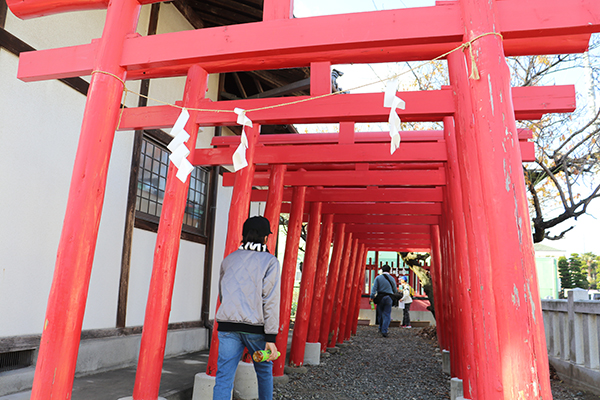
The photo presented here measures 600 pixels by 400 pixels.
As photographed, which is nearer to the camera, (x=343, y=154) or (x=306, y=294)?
(x=343, y=154)

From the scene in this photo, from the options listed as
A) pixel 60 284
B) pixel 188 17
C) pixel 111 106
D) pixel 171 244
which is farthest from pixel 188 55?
pixel 188 17

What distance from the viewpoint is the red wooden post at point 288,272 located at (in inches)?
246

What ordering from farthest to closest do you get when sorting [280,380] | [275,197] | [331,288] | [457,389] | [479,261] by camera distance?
[331,288]
[280,380]
[275,197]
[457,389]
[479,261]

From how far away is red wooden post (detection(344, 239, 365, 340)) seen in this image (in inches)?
497

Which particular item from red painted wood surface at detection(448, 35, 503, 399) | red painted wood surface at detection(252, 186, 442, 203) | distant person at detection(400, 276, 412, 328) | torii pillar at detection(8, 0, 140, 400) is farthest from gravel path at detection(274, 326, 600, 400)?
distant person at detection(400, 276, 412, 328)

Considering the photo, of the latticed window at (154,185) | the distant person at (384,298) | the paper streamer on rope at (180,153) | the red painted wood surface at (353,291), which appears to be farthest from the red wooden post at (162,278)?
the distant person at (384,298)

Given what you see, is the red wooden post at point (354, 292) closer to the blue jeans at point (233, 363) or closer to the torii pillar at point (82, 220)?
the blue jeans at point (233, 363)

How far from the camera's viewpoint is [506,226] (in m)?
2.33

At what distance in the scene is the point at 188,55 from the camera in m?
3.33

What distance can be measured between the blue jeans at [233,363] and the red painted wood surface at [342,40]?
2.06 m

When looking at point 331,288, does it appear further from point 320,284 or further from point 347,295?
point 347,295

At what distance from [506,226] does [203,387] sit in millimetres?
3320

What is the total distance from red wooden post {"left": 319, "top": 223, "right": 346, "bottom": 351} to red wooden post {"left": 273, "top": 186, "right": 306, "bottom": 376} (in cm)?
315

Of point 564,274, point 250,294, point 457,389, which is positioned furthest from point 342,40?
point 564,274
